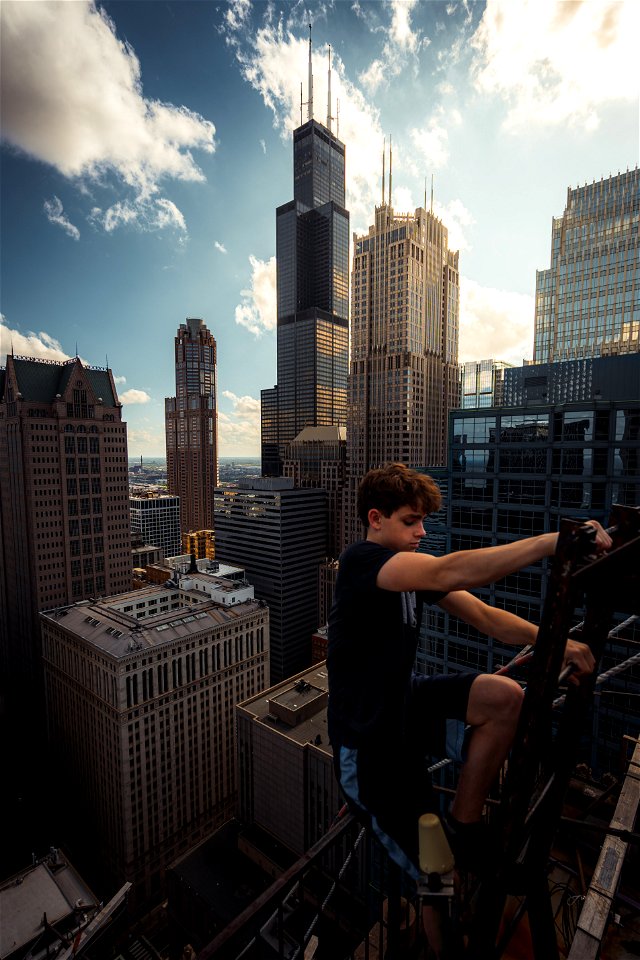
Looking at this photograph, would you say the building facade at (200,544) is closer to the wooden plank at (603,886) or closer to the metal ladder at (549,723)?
the wooden plank at (603,886)

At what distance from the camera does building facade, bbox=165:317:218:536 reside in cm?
16075

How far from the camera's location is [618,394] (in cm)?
4506

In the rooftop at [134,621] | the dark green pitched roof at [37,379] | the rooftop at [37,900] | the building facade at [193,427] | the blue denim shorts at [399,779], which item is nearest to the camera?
the blue denim shorts at [399,779]

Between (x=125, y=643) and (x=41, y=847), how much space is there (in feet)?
82.1

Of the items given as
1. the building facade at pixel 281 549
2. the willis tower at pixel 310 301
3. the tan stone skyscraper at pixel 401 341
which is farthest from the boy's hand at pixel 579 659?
the willis tower at pixel 310 301

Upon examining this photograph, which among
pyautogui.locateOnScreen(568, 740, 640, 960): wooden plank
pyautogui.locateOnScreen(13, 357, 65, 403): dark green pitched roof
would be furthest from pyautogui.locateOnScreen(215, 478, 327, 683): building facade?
pyautogui.locateOnScreen(568, 740, 640, 960): wooden plank

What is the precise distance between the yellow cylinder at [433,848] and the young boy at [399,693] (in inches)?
5.2

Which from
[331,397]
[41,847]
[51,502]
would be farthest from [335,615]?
[331,397]

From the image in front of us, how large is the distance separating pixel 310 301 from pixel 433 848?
178m

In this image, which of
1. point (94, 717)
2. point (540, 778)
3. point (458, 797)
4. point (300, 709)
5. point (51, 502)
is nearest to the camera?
point (458, 797)

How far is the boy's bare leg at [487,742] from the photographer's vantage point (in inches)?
150

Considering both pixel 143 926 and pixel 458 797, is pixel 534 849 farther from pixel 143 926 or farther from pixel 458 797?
pixel 143 926

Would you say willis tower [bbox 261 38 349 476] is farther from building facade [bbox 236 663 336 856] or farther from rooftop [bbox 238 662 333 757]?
building facade [bbox 236 663 336 856]

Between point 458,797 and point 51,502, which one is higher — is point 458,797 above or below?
above
